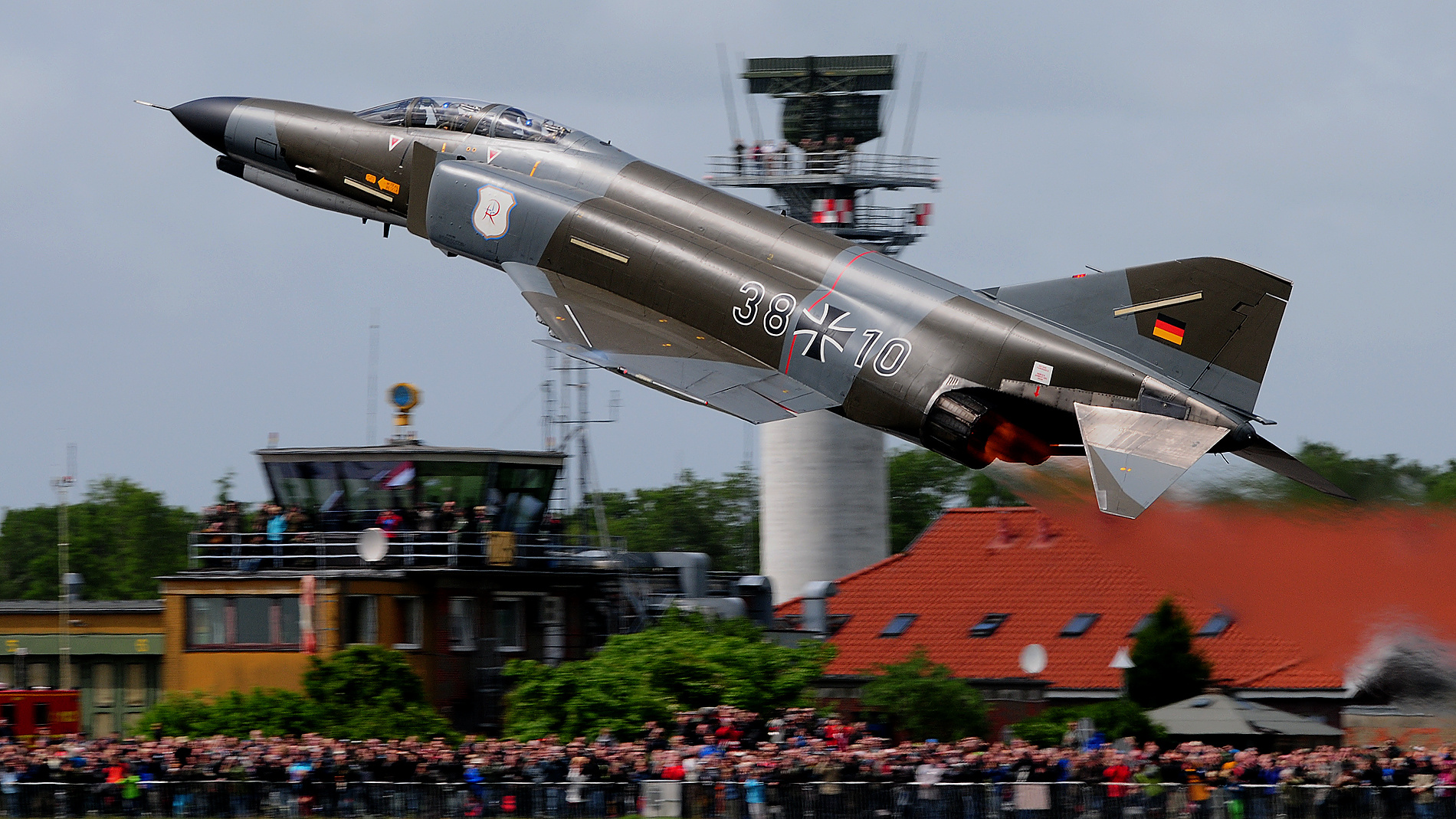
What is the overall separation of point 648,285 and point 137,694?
12.6 m

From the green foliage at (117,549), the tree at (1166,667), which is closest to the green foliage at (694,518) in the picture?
the green foliage at (117,549)

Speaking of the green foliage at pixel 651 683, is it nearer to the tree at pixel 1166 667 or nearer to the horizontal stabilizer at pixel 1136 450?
the tree at pixel 1166 667

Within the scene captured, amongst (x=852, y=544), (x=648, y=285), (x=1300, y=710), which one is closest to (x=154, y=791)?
(x=648, y=285)

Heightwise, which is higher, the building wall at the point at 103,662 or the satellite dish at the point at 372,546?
the satellite dish at the point at 372,546

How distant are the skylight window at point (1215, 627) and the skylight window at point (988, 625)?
4.33 m

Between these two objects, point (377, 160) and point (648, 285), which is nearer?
point (648, 285)

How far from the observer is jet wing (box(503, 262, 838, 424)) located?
24.3 m

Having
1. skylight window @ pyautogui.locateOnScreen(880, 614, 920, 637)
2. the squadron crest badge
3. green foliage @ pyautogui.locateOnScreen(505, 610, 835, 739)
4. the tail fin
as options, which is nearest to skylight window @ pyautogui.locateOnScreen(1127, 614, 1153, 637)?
skylight window @ pyautogui.locateOnScreen(880, 614, 920, 637)

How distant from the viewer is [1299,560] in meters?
23.2

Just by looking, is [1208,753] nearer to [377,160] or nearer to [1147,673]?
[1147,673]

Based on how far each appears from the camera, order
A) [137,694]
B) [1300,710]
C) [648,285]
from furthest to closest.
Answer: [1300,710]
[137,694]
[648,285]

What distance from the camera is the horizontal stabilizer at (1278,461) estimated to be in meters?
22.3

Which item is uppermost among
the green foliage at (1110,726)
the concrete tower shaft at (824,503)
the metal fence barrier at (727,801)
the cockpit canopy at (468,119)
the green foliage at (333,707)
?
the cockpit canopy at (468,119)

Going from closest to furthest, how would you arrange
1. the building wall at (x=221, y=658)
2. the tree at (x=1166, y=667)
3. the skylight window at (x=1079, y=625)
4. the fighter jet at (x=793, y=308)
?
the fighter jet at (x=793, y=308), the building wall at (x=221, y=658), the tree at (x=1166, y=667), the skylight window at (x=1079, y=625)
